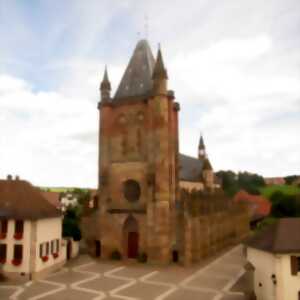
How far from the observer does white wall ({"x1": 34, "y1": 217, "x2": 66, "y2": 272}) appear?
2884 cm

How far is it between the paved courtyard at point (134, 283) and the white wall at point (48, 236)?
3.78 ft

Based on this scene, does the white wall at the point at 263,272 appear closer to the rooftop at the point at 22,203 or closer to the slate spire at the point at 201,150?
the rooftop at the point at 22,203

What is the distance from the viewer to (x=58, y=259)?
32.5m

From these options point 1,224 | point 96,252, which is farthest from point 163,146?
point 1,224

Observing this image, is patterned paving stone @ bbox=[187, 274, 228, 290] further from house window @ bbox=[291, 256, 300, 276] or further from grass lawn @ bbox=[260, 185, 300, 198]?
grass lawn @ bbox=[260, 185, 300, 198]

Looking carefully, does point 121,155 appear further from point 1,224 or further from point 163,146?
point 1,224

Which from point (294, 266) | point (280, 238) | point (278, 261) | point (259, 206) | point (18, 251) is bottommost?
point (18, 251)

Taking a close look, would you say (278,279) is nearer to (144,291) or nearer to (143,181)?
(144,291)

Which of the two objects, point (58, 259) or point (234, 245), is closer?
point (58, 259)

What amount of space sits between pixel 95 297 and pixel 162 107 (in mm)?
19985

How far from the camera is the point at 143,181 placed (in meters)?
36.3

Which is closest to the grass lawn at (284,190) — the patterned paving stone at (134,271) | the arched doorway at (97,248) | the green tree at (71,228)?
the patterned paving stone at (134,271)

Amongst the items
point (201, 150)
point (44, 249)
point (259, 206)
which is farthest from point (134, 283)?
point (201, 150)

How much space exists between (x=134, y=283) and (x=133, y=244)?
931 centimetres
